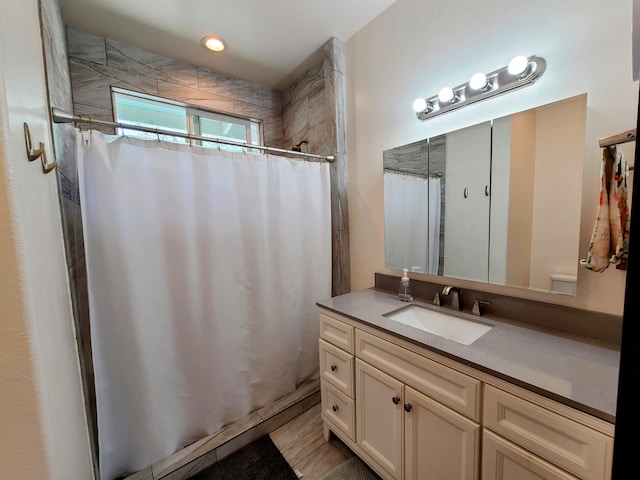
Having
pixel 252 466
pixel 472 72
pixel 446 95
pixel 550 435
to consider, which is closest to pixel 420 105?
pixel 446 95

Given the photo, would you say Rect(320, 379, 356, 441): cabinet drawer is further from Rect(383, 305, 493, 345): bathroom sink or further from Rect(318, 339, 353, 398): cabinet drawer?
Rect(383, 305, 493, 345): bathroom sink

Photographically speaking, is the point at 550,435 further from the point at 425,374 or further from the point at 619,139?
the point at 619,139

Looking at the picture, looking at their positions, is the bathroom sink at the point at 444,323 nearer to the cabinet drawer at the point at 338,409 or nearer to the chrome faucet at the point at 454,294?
the chrome faucet at the point at 454,294

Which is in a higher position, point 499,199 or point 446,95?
point 446,95

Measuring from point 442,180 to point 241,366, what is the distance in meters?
1.65

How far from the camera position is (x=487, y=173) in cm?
126

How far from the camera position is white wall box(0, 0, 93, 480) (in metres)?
0.48

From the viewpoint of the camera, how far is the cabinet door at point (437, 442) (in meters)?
0.89

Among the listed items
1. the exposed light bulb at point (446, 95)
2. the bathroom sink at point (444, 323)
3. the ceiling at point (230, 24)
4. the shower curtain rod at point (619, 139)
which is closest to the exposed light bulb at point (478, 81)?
the exposed light bulb at point (446, 95)

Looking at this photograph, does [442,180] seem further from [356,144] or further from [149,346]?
[149,346]

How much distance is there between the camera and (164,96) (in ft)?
6.49

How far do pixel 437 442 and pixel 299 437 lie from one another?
3.13ft

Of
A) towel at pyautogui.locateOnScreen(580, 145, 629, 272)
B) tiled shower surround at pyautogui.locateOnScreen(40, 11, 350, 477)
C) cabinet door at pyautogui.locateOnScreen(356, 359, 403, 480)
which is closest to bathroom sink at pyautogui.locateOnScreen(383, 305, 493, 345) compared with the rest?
cabinet door at pyautogui.locateOnScreen(356, 359, 403, 480)

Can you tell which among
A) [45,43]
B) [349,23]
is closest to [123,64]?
[45,43]
